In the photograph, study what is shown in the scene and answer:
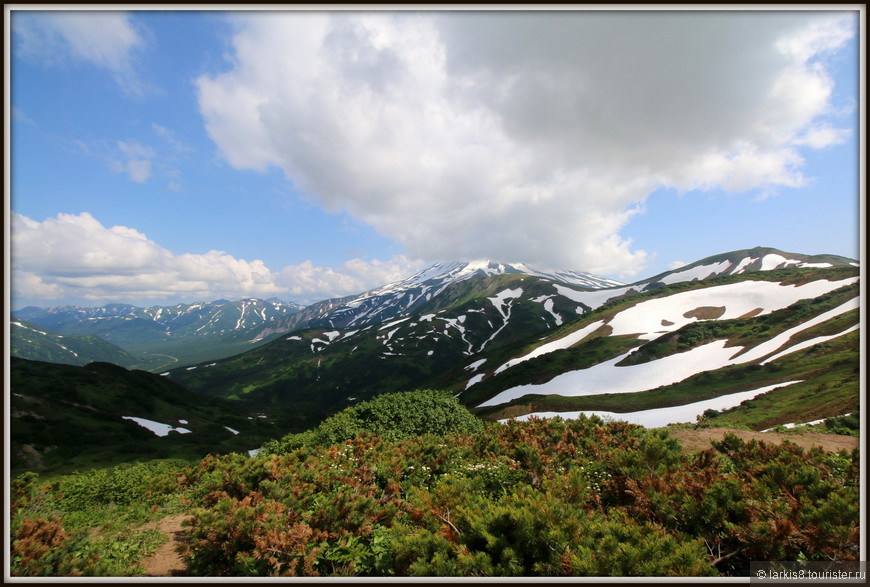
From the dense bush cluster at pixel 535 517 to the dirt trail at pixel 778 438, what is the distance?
737 cm

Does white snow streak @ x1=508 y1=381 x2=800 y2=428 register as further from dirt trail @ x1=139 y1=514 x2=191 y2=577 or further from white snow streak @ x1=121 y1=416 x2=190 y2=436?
white snow streak @ x1=121 y1=416 x2=190 y2=436

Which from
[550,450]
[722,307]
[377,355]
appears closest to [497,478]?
[550,450]

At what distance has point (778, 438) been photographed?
1806 centimetres

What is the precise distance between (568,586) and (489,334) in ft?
638

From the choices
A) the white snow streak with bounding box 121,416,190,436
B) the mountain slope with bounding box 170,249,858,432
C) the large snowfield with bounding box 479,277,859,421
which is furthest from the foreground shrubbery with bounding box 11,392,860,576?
the white snow streak with bounding box 121,416,190,436

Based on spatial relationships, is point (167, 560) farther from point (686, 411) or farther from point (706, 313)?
point (706, 313)

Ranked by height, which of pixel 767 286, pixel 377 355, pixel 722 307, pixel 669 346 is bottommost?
pixel 377 355

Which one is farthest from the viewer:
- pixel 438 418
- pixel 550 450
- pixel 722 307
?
pixel 722 307

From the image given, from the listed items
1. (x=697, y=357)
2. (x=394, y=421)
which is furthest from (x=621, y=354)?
(x=394, y=421)

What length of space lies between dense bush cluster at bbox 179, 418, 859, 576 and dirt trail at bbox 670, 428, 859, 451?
24.2ft

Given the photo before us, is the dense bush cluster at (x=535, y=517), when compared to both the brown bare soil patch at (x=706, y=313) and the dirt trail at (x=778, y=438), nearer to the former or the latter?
the dirt trail at (x=778, y=438)

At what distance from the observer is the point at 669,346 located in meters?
69.1

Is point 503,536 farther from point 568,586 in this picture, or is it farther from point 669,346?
point 669,346

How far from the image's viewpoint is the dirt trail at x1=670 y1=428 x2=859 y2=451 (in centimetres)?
1655
